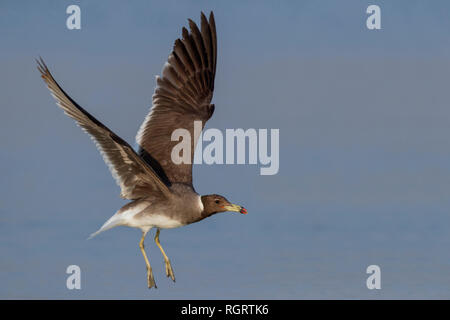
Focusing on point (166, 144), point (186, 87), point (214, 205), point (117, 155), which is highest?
point (186, 87)

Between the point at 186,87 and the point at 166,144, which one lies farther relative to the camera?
the point at 186,87

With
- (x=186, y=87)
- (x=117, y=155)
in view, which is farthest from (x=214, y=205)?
(x=186, y=87)

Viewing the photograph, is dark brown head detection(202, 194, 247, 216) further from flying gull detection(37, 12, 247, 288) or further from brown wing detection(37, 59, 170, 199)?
brown wing detection(37, 59, 170, 199)

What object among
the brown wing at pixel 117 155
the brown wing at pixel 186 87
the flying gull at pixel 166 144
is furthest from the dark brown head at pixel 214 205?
the brown wing at pixel 186 87

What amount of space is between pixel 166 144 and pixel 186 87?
989 mm

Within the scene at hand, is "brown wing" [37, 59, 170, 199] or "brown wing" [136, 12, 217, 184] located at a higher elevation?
"brown wing" [136, 12, 217, 184]

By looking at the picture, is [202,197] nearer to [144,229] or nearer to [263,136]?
[144,229]

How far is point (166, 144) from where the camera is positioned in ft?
35.4

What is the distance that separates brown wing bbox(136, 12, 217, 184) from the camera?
11.0 meters

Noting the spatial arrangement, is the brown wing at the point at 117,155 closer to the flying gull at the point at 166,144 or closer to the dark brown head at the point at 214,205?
the flying gull at the point at 166,144

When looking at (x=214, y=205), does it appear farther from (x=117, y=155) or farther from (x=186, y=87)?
(x=186, y=87)

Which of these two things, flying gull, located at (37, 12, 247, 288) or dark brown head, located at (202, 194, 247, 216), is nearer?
flying gull, located at (37, 12, 247, 288)

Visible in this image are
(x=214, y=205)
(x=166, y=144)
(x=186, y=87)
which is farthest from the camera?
(x=186, y=87)

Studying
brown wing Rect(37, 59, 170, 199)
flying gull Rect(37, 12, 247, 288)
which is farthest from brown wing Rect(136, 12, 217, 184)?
brown wing Rect(37, 59, 170, 199)
